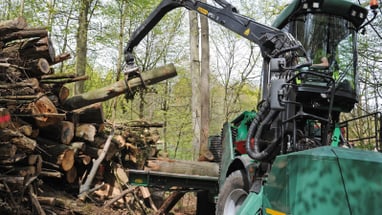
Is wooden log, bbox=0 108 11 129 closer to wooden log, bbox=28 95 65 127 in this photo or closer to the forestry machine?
wooden log, bbox=28 95 65 127

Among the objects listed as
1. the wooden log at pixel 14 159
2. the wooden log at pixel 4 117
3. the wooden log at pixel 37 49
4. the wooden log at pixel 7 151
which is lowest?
the wooden log at pixel 14 159

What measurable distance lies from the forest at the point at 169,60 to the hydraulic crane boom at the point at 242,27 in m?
1.12

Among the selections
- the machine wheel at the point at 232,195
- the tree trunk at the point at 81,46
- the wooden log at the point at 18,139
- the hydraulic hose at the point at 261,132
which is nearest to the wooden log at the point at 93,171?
the wooden log at the point at 18,139

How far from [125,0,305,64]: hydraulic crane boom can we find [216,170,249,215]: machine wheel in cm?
178

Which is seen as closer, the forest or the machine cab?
the machine cab

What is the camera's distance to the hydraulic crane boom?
5375 millimetres

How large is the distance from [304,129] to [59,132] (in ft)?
15.3

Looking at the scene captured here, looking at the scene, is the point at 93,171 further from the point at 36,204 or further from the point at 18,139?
the point at 18,139

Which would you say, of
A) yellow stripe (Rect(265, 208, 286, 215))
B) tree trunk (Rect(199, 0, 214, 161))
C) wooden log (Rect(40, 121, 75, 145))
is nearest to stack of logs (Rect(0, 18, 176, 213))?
wooden log (Rect(40, 121, 75, 145))

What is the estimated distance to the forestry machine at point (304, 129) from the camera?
3.59m

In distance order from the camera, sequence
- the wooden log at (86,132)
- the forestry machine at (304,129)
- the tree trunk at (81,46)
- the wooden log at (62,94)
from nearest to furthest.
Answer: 1. the forestry machine at (304,129)
2. the wooden log at (62,94)
3. the wooden log at (86,132)
4. the tree trunk at (81,46)

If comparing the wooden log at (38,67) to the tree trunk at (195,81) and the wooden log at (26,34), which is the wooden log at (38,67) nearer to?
the wooden log at (26,34)

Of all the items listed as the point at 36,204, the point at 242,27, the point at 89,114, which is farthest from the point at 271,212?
the point at 89,114

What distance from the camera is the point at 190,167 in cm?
942
